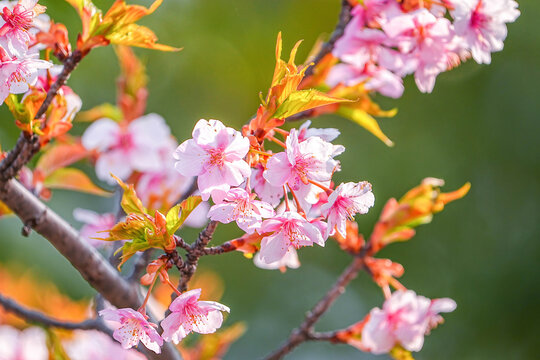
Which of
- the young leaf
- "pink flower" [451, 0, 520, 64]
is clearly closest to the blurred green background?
the young leaf

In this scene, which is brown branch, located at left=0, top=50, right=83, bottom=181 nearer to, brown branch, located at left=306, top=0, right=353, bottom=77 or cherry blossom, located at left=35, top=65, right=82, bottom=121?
cherry blossom, located at left=35, top=65, right=82, bottom=121

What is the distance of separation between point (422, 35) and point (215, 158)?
427 mm

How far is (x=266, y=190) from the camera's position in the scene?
0.75 metres

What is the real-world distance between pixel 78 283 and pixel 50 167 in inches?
90.3

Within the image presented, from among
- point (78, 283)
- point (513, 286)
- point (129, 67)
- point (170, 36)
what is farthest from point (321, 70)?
point (513, 286)

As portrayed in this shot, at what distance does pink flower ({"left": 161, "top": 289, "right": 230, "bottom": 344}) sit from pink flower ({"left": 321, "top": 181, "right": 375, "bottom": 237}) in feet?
0.48

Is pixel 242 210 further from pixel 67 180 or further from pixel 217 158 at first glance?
pixel 67 180

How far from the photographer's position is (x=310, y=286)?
442 centimetres

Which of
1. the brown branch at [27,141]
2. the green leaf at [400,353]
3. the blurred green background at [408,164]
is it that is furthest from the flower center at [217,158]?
the blurred green background at [408,164]

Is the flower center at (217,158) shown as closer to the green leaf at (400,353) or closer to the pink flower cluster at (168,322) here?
the pink flower cluster at (168,322)

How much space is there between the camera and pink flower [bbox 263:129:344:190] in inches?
26.8

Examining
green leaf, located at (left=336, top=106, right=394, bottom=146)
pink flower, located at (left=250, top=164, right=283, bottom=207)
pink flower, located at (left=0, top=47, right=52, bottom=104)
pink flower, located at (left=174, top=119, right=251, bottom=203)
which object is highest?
pink flower, located at (left=0, top=47, right=52, bottom=104)

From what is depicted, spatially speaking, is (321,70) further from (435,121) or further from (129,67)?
(435,121)

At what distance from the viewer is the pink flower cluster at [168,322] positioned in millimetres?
721
